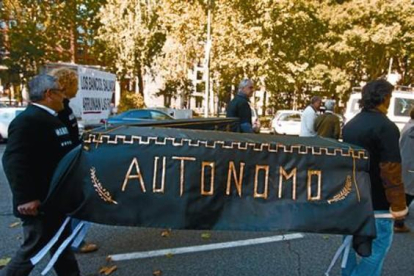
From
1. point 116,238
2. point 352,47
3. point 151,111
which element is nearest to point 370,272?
point 116,238

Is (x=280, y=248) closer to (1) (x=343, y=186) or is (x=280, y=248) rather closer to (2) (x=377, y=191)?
(2) (x=377, y=191)

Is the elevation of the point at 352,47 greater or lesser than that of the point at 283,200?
greater

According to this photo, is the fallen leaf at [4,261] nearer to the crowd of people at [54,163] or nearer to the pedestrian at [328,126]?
the crowd of people at [54,163]

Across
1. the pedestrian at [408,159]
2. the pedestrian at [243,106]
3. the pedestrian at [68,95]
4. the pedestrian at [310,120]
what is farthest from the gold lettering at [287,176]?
the pedestrian at [310,120]

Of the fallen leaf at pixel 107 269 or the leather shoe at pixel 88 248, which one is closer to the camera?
the fallen leaf at pixel 107 269

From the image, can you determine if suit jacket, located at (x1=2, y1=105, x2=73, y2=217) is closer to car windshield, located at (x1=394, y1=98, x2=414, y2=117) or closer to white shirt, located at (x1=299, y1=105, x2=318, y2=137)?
white shirt, located at (x1=299, y1=105, x2=318, y2=137)

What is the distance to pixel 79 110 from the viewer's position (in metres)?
6.37

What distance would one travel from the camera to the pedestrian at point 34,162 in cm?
233

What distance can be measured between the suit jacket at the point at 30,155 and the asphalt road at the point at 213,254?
1328 millimetres

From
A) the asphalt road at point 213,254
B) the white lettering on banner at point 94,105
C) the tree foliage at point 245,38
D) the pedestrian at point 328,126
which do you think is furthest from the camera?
the tree foliage at point 245,38

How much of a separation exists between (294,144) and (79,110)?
4934mm

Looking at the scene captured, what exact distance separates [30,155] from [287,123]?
16.0m

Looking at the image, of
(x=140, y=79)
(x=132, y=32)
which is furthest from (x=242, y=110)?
(x=140, y=79)

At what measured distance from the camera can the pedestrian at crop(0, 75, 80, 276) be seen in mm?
2326
